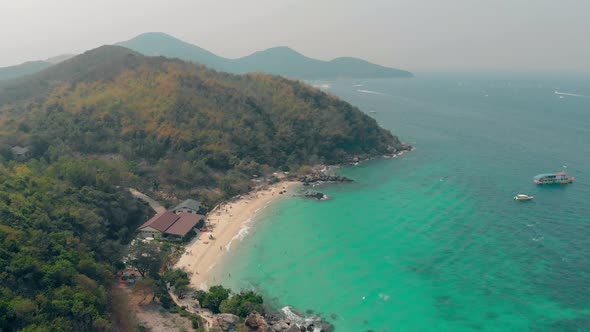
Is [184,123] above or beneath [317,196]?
above

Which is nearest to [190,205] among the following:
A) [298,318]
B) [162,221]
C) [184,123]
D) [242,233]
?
[162,221]

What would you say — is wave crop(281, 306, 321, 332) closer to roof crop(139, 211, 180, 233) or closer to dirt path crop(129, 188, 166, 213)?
roof crop(139, 211, 180, 233)

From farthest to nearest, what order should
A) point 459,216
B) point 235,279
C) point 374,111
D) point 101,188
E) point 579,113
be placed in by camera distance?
point 374,111 → point 579,113 → point 459,216 → point 101,188 → point 235,279

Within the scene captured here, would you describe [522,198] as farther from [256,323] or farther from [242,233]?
[256,323]

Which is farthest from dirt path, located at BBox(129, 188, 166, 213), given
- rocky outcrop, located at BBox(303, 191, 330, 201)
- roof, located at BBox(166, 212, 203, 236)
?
rocky outcrop, located at BBox(303, 191, 330, 201)

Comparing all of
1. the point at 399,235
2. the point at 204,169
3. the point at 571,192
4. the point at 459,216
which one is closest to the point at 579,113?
the point at 571,192

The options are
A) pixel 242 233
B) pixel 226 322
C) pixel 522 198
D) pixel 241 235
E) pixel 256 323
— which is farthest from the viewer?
pixel 522 198

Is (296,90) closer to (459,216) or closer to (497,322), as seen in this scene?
(459,216)
